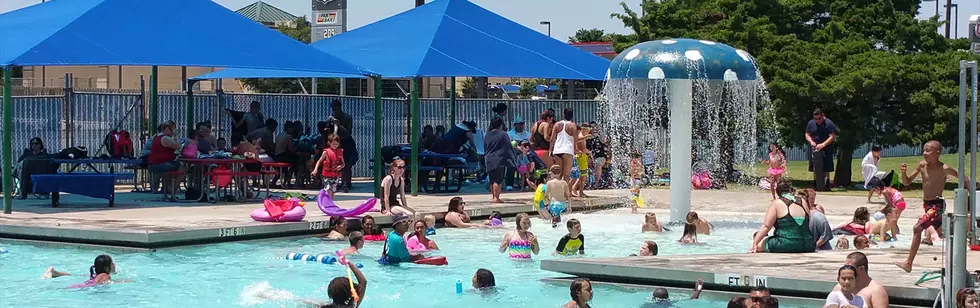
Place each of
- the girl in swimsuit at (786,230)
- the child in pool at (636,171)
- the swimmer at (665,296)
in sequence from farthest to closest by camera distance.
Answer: the child in pool at (636,171), the girl in swimsuit at (786,230), the swimmer at (665,296)

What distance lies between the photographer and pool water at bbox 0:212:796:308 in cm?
1220

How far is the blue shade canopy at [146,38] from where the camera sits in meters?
17.4

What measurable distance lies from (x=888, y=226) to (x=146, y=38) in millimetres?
10140

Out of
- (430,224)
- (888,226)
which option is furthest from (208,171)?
(888,226)

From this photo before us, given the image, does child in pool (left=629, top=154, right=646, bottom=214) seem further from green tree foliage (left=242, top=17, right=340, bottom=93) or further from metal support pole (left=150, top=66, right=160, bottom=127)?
green tree foliage (left=242, top=17, right=340, bottom=93)

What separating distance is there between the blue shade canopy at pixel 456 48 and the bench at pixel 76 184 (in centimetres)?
483

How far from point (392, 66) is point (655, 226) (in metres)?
5.88

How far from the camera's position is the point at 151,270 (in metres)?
13.8

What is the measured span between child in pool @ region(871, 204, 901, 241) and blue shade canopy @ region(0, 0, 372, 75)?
7937mm

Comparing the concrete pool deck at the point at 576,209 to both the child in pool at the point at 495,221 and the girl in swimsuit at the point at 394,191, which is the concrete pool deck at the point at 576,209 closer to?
the girl in swimsuit at the point at 394,191

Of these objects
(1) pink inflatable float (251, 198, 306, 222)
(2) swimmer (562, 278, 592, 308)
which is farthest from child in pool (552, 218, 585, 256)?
(2) swimmer (562, 278, 592, 308)

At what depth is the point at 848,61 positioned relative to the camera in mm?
25125

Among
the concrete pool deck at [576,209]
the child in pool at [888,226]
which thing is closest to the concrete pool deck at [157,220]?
the concrete pool deck at [576,209]

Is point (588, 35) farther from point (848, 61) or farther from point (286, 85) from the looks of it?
point (848, 61)
